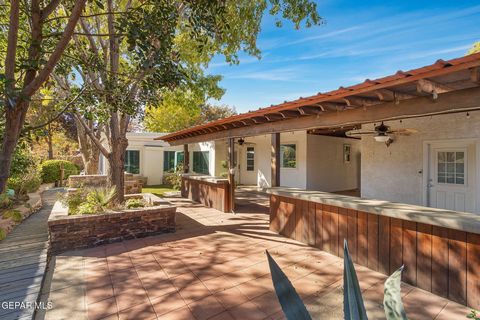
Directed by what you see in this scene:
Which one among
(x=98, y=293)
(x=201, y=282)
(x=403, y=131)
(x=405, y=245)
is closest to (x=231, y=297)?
(x=201, y=282)

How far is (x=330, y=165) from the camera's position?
40.1 feet

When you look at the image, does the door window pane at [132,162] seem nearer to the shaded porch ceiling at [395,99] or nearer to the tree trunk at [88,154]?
the tree trunk at [88,154]

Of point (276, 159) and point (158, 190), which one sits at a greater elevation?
point (276, 159)

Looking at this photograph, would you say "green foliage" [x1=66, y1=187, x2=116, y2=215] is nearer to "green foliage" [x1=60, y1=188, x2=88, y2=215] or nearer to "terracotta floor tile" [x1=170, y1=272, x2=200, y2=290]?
"green foliage" [x1=60, y1=188, x2=88, y2=215]

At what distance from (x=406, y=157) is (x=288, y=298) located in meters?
7.22

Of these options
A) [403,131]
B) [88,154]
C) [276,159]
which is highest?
[403,131]

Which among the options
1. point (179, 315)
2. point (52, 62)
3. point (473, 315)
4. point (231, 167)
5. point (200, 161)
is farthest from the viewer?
point (200, 161)

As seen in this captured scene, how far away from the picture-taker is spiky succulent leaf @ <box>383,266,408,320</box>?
4.47ft

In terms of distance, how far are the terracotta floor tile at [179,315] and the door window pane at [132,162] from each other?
1394 cm

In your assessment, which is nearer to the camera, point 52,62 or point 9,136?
point 9,136

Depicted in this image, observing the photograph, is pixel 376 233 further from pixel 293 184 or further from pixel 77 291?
pixel 293 184

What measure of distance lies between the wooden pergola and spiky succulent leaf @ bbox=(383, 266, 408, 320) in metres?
2.27

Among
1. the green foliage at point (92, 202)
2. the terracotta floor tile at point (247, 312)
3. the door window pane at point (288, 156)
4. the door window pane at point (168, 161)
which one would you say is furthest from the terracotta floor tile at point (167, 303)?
the door window pane at point (168, 161)

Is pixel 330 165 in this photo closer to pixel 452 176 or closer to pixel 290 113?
pixel 452 176
